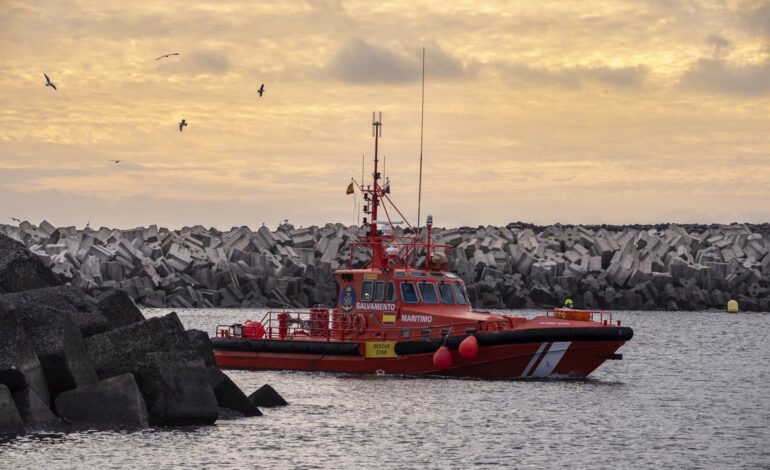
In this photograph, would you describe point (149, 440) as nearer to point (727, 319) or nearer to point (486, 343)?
point (486, 343)

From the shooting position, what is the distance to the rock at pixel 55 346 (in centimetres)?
1928

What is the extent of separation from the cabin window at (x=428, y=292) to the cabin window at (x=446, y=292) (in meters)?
0.16

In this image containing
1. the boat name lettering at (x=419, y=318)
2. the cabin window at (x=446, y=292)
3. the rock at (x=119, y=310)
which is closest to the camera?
the rock at (x=119, y=310)

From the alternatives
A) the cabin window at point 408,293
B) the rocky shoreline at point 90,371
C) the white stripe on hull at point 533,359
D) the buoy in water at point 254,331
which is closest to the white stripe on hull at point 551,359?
the white stripe on hull at point 533,359

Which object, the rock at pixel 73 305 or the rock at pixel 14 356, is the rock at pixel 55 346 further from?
the rock at pixel 73 305

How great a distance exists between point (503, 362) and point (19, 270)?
986 cm

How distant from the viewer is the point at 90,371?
1994 cm

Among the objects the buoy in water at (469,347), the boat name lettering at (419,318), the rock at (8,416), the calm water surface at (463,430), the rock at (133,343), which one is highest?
the boat name lettering at (419,318)

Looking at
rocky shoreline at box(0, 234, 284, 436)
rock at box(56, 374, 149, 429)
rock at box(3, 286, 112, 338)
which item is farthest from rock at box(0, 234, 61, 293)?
rock at box(56, 374, 149, 429)

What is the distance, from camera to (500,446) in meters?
20.9

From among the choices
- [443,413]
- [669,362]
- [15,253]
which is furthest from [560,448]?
[669,362]

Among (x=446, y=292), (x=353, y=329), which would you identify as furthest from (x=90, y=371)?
(x=446, y=292)

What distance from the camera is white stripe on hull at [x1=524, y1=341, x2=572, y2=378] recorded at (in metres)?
27.1

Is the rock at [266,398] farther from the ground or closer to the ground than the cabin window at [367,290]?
closer to the ground
